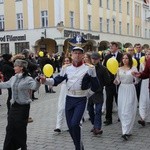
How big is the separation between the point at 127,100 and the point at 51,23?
32.9 metres

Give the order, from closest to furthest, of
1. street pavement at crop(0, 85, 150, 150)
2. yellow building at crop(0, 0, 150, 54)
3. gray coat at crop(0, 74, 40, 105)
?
1. gray coat at crop(0, 74, 40, 105)
2. street pavement at crop(0, 85, 150, 150)
3. yellow building at crop(0, 0, 150, 54)

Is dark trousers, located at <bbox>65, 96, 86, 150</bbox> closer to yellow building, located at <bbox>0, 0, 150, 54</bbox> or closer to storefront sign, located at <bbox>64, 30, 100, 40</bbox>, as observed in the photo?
yellow building, located at <bbox>0, 0, 150, 54</bbox>

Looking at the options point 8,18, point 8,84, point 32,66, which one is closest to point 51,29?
point 8,18

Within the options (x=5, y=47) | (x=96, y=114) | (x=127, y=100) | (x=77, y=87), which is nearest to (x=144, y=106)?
(x=127, y=100)

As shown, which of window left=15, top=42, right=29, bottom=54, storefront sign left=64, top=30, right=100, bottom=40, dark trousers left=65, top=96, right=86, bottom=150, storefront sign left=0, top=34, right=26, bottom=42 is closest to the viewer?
dark trousers left=65, top=96, right=86, bottom=150

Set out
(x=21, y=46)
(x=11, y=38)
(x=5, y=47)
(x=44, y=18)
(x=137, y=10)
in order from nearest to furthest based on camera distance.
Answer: (x=44, y=18), (x=21, y=46), (x=11, y=38), (x=5, y=47), (x=137, y=10)

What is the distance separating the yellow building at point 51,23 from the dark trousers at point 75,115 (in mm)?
31022

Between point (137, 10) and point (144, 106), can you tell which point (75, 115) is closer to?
point (144, 106)

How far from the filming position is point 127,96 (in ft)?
26.5

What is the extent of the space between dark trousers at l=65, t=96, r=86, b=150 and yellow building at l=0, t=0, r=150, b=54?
3102cm

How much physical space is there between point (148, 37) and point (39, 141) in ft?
193

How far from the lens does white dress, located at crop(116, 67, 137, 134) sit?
26.1 feet

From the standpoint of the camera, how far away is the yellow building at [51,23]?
39969 millimetres

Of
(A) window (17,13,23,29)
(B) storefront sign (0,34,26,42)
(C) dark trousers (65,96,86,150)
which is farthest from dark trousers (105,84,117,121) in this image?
(A) window (17,13,23,29)
